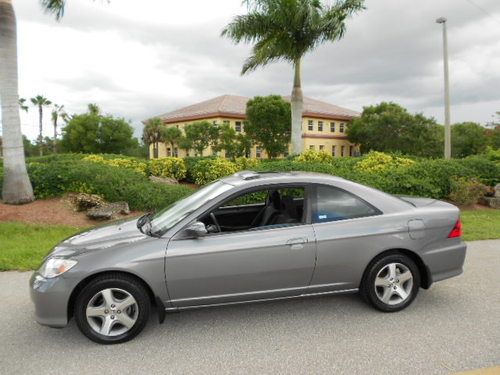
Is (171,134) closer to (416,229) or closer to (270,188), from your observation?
(270,188)

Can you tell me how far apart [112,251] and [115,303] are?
457 mm

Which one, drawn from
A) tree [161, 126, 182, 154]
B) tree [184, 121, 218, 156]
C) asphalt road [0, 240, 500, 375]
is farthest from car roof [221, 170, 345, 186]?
tree [161, 126, 182, 154]

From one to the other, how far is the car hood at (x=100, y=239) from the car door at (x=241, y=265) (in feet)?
1.49

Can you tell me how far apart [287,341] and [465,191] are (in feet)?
28.8

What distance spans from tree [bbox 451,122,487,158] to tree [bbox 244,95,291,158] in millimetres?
23217

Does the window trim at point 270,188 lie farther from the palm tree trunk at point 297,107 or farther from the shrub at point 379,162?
the palm tree trunk at point 297,107

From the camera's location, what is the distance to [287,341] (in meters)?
3.47

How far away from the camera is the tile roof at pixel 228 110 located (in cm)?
4759

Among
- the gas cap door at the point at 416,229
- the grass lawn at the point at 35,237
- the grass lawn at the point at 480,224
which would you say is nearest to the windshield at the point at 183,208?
the gas cap door at the point at 416,229

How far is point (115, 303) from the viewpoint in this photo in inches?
137

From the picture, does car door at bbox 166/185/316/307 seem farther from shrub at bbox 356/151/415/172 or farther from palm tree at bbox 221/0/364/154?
palm tree at bbox 221/0/364/154

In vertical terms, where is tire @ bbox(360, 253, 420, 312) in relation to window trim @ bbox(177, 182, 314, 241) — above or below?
below

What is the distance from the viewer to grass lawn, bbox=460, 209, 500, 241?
24.3 feet

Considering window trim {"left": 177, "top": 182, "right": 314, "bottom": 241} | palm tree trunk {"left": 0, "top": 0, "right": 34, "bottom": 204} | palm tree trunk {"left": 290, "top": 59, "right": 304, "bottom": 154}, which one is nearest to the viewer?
window trim {"left": 177, "top": 182, "right": 314, "bottom": 241}
